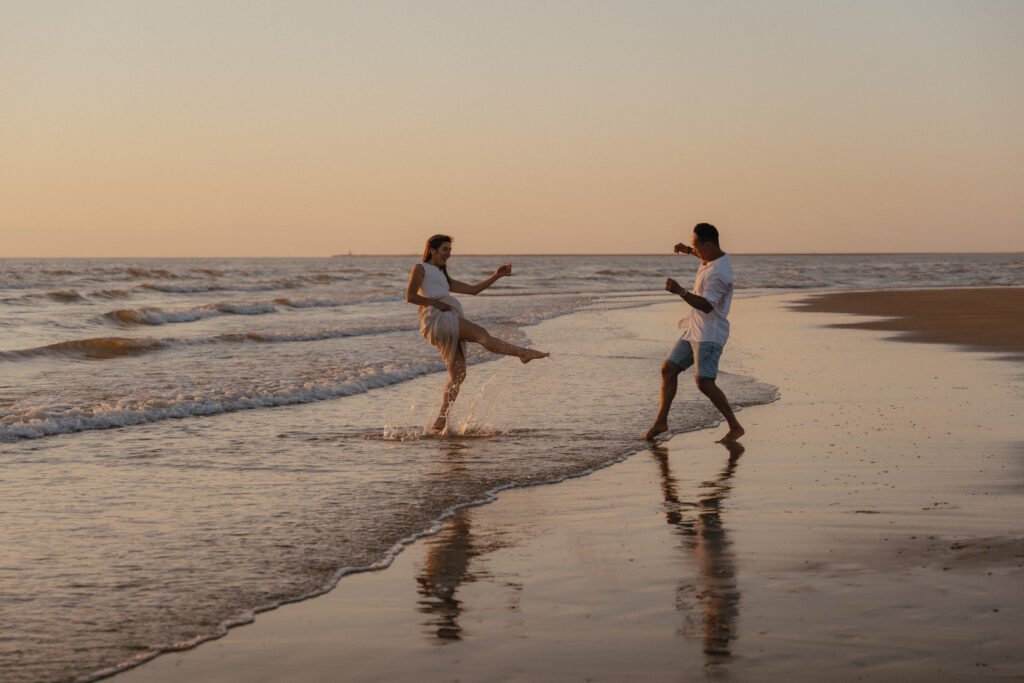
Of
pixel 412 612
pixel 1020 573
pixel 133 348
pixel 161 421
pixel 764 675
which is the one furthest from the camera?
pixel 133 348

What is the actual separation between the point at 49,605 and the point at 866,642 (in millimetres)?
3401

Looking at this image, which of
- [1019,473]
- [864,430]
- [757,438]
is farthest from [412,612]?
[864,430]

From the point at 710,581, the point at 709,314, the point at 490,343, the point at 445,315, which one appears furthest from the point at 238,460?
the point at 710,581

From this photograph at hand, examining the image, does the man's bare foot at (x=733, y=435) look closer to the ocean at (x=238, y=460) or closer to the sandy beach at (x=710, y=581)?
the sandy beach at (x=710, y=581)

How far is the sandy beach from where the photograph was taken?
418cm

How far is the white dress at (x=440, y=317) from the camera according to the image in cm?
1042

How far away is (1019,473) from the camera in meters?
7.84

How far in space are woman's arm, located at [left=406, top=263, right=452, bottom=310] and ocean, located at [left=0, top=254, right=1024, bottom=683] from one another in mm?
1201

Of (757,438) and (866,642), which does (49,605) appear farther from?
(757,438)

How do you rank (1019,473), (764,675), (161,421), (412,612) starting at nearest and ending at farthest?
(764,675), (412,612), (1019,473), (161,421)

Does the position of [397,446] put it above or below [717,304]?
below

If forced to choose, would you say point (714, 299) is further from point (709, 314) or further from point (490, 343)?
point (490, 343)

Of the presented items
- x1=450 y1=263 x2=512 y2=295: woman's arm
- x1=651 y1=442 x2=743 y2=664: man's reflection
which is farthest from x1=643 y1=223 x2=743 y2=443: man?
x1=450 y1=263 x2=512 y2=295: woman's arm

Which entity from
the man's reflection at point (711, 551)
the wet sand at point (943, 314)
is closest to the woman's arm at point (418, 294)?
the man's reflection at point (711, 551)
